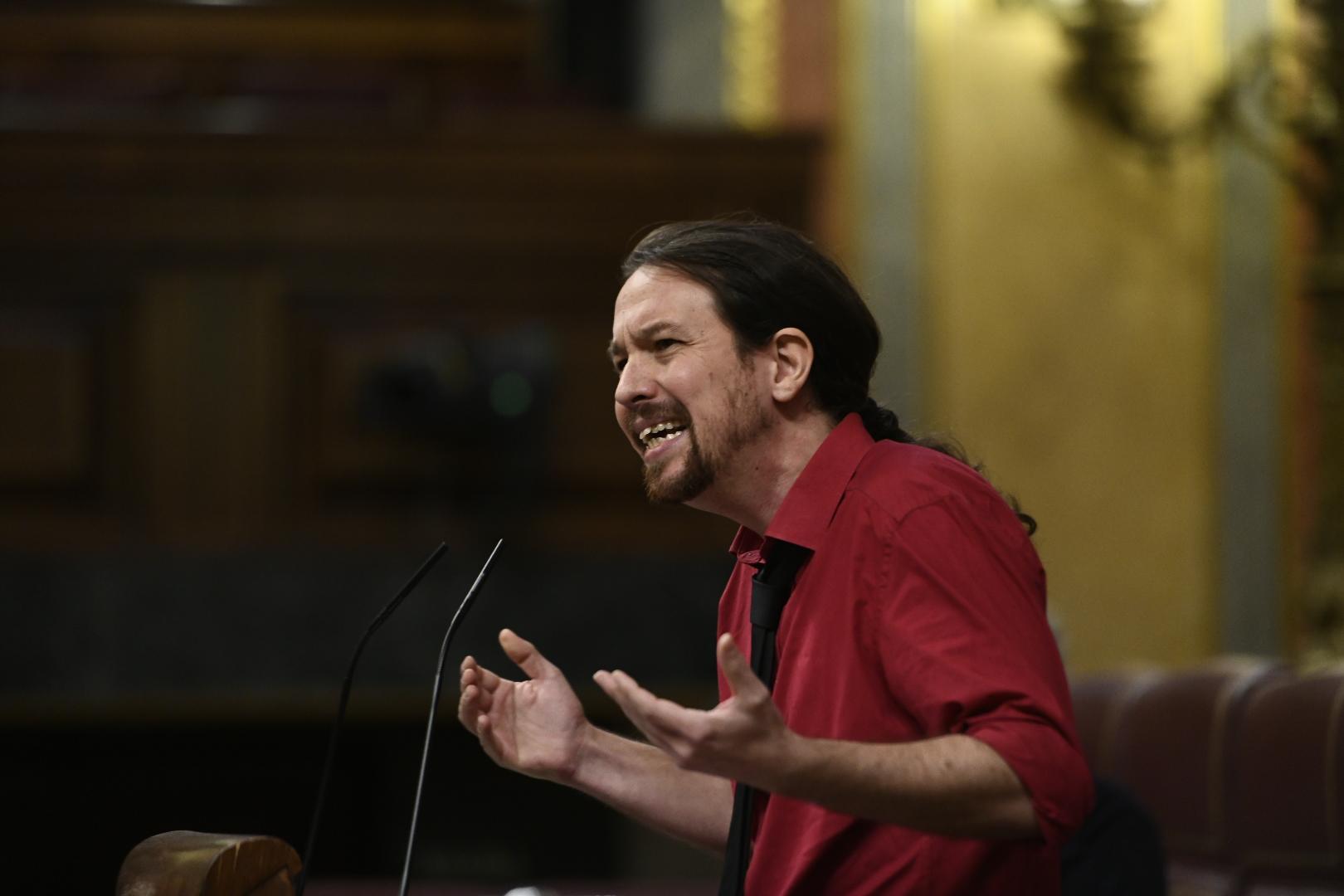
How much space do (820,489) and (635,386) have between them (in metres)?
0.20

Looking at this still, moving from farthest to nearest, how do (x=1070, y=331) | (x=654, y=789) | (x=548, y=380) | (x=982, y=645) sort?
(x=1070, y=331) < (x=548, y=380) < (x=654, y=789) < (x=982, y=645)

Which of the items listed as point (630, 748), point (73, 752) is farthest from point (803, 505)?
point (73, 752)

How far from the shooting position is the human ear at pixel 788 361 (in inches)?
62.1

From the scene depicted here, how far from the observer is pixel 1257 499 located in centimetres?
471

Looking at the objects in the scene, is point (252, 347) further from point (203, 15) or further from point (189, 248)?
point (203, 15)

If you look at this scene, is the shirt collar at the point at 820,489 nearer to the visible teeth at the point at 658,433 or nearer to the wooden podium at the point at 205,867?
the visible teeth at the point at 658,433

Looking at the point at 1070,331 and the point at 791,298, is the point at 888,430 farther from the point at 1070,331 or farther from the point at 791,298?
the point at 1070,331

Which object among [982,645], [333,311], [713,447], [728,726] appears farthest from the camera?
[333,311]

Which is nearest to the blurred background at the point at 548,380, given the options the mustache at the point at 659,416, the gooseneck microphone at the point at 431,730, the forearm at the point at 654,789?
the forearm at the point at 654,789

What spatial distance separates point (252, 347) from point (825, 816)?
3.32 m

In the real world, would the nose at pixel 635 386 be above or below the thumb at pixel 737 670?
above

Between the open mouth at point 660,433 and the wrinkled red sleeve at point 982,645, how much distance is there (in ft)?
0.78

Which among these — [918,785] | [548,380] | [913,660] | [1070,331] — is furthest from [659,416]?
[1070,331]

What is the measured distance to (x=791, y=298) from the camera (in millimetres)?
1592
